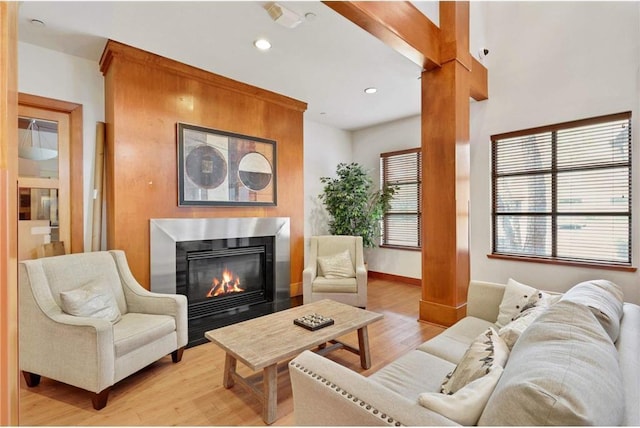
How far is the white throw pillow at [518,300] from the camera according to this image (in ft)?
6.07

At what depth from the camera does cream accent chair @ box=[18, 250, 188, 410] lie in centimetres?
192

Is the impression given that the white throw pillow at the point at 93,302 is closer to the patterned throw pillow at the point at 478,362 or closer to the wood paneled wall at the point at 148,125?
the wood paneled wall at the point at 148,125

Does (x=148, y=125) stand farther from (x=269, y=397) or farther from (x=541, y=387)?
(x=541, y=387)

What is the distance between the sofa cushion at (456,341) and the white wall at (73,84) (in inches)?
131

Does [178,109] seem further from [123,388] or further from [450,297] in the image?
[450,297]

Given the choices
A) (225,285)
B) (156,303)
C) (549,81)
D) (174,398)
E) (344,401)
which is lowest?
(174,398)

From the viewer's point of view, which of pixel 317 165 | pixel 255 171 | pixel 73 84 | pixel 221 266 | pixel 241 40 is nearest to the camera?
pixel 241 40

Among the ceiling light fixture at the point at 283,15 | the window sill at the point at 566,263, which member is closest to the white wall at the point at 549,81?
the window sill at the point at 566,263

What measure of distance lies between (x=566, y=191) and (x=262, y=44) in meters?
3.66

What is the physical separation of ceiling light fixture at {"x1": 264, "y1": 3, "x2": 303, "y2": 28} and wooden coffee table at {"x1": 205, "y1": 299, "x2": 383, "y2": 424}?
2383 millimetres

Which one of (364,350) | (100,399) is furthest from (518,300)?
(100,399)

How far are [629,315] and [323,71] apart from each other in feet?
10.7

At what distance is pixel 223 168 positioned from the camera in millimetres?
3639

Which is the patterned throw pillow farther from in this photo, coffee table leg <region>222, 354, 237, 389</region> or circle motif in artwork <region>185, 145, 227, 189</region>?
circle motif in artwork <region>185, 145, 227, 189</region>
